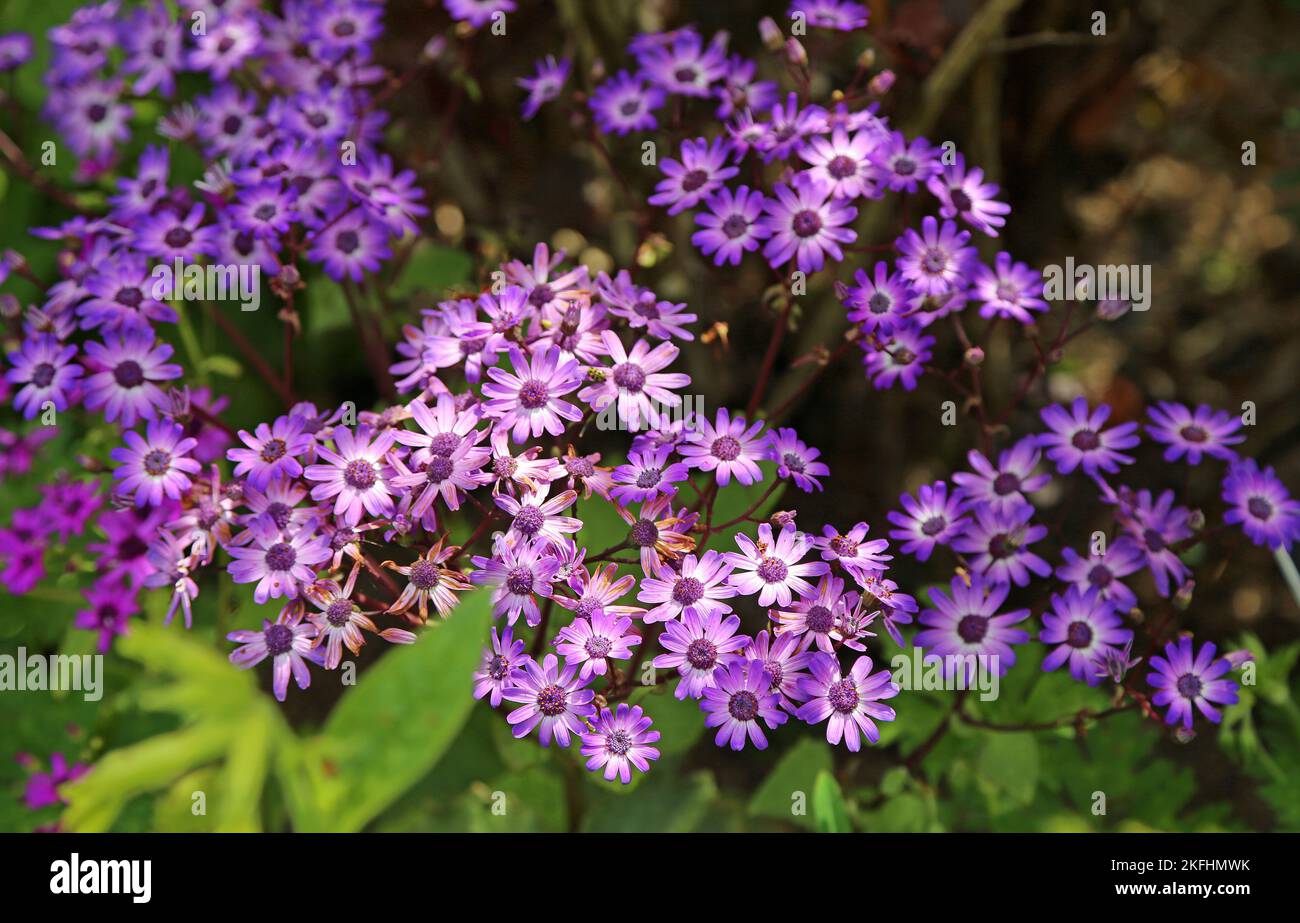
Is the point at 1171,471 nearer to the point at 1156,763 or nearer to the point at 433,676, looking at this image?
the point at 1156,763

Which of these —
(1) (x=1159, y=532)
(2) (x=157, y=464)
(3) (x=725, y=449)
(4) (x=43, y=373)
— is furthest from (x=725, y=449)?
(4) (x=43, y=373)

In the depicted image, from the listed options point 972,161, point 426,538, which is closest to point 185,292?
point 426,538

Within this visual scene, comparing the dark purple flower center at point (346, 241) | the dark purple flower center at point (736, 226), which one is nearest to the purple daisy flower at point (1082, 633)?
the dark purple flower center at point (736, 226)

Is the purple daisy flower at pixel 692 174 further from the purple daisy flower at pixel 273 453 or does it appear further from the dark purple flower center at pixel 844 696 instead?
the dark purple flower center at pixel 844 696

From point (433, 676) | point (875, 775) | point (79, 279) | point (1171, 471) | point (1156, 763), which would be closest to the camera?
point (433, 676)

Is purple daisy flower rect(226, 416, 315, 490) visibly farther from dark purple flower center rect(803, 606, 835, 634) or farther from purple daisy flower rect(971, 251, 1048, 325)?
purple daisy flower rect(971, 251, 1048, 325)

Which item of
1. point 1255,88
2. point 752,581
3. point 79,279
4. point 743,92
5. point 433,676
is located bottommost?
point 433,676

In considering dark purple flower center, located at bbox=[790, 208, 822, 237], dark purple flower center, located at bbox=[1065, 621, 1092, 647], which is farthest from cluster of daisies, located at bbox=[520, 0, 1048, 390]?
dark purple flower center, located at bbox=[1065, 621, 1092, 647]
